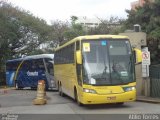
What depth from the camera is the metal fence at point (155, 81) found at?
72.8ft

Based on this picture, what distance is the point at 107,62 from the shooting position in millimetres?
17906

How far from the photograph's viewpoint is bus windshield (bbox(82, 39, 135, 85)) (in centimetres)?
1766

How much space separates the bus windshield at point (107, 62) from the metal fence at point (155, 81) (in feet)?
14.6

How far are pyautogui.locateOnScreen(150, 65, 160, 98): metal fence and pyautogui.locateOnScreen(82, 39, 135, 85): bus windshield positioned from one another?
4451 mm

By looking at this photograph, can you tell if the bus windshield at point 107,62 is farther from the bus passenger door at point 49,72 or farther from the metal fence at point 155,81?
the bus passenger door at point 49,72

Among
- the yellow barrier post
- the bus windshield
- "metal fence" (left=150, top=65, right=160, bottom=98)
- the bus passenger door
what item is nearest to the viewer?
the bus windshield

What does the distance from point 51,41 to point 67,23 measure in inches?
408

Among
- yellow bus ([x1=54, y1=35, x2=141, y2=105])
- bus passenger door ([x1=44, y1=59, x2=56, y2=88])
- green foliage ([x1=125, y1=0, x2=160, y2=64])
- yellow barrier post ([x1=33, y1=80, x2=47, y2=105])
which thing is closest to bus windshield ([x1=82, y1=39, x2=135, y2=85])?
yellow bus ([x1=54, y1=35, x2=141, y2=105])

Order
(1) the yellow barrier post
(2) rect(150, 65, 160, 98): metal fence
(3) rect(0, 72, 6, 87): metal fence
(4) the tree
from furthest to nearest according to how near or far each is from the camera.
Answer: (3) rect(0, 72, 6, 87): metal fence, (4) the tree, (2) rect(150, 65, 160, 98): metal fence, (1) the yellow barrier post

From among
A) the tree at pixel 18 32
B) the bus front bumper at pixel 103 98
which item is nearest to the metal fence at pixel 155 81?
the bus front bumper at pixel 103 98

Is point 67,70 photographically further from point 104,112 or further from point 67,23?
point 67,23

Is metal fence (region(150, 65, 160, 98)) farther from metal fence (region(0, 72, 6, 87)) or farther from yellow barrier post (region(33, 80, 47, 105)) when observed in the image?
metal fence (region(0, 72, 6, 87))

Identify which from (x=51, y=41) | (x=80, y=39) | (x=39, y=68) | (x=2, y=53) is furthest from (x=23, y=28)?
(x=80, y=39)

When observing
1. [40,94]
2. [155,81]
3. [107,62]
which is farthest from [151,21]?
[107,62]
